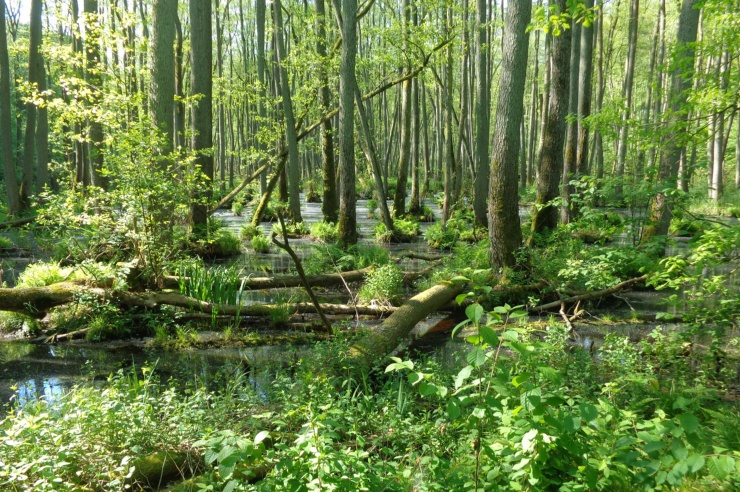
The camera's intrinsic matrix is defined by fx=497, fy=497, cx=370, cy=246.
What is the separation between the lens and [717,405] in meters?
4.03

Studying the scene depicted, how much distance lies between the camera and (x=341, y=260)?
1072 cm

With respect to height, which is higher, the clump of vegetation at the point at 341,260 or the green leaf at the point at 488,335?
the green leaf at the point at 488,335

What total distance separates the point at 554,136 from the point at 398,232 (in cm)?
644

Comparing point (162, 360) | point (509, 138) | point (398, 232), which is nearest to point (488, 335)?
point (162, 360)

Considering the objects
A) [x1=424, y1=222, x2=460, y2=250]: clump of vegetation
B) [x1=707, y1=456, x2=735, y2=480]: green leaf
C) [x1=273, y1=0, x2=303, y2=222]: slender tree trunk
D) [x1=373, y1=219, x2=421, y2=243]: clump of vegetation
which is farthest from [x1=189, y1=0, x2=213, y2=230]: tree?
[x1=707, y1=456, x2=735, y2=480]: green leaf

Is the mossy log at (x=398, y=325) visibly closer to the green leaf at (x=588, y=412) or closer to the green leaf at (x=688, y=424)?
the green leaf at (x=588, y=412)

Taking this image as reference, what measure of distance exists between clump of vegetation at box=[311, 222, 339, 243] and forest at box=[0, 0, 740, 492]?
0.28ft

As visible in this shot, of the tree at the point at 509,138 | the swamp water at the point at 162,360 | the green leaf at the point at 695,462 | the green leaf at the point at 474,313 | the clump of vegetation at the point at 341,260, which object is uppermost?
the tree at the point at 509,138

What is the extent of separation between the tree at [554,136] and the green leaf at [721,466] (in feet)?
28.7

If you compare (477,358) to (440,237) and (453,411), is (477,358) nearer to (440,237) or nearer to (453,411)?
(453,411)

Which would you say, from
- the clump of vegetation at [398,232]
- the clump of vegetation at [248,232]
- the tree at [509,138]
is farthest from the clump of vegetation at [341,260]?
the clump of vegetation at [248,232]

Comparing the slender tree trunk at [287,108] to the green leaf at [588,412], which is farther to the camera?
the slender tree trunk at [287,108]

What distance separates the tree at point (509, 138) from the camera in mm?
8148

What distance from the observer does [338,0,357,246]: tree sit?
11.9 metres
